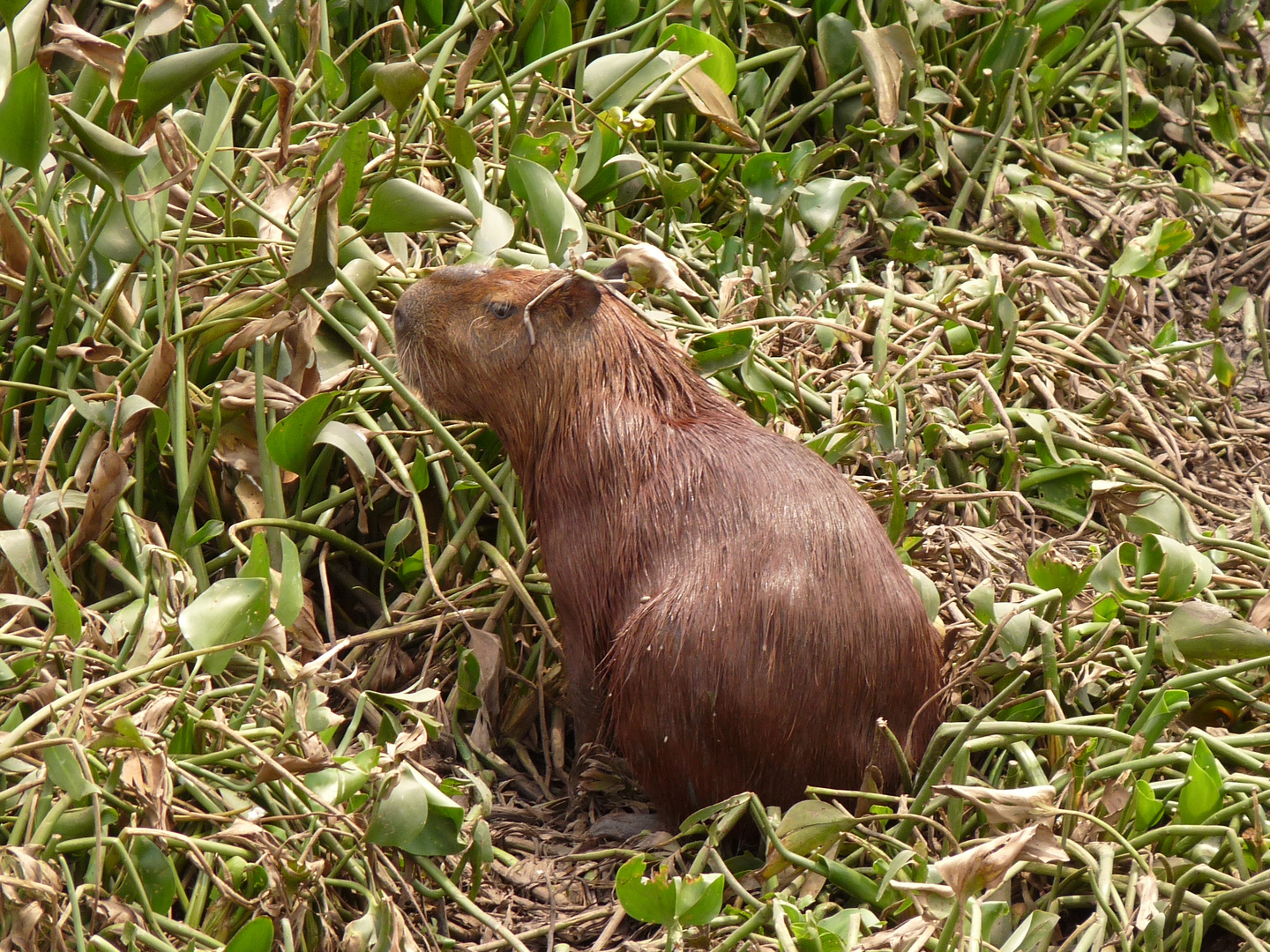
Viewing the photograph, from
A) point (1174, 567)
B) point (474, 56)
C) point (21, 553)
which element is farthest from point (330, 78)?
point (1174, 567)

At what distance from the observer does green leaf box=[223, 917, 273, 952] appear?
6.11ft

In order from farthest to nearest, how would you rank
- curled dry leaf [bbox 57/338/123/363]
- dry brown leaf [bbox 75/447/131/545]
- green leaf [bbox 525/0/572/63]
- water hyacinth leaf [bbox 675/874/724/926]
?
green leaf [bbox 525/0/572/63], curled dry leaf [bbox 57/338/123/363], dry brown leaf [bbox 75/447/131/545], water hyacinth leaf [bbox 675/874/724/926]

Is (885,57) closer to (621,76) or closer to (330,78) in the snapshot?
(621,76)

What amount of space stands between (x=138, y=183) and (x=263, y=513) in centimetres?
73

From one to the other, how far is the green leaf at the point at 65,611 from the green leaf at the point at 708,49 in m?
2.04

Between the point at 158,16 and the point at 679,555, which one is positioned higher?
the point at 158,16

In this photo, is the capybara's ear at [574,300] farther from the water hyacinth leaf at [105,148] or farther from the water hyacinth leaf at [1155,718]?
the water hyacinth leaf at [1155,718]

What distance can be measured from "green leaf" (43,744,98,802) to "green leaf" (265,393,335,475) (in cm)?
90

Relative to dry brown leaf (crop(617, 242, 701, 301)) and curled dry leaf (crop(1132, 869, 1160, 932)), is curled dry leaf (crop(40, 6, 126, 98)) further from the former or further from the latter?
curled dry leaf (crop(1132, 869, 1160, 932))

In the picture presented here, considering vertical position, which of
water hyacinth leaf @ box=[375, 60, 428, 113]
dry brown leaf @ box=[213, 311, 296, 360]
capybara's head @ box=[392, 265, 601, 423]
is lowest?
dry brown leaf @ box=[213, 311, 296, 360]

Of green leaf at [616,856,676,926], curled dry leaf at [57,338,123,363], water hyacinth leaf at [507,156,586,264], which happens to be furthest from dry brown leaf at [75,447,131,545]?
green leaf at [616,856,676,926]

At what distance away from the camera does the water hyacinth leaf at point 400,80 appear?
8.41 feet

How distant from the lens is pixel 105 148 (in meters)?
2.37

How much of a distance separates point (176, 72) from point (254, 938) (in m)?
1.52
